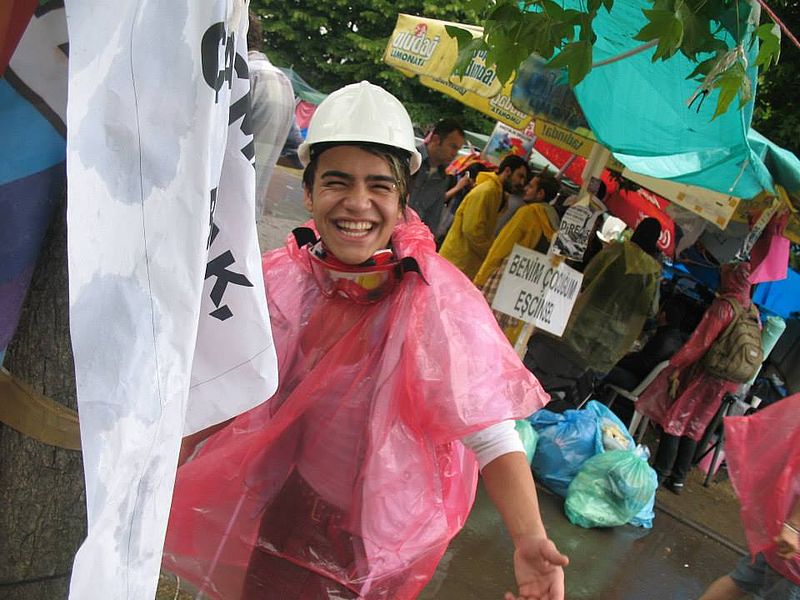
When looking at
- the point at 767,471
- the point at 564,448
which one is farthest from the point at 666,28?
the point at 564,448

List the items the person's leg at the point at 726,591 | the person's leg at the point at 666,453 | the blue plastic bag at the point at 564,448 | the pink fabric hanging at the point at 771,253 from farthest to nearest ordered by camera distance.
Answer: the person's leg at the point at 666,453 < the pink fabric hanging at the point at 771,253 < the blue plastic bag at the point at 564,448 < the person's leg at the point at 726,591

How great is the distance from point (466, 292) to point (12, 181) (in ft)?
3.44

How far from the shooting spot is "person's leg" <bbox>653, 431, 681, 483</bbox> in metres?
5.73

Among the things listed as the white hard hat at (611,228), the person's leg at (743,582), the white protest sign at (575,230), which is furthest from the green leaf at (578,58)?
the white hard hat at (611,228)

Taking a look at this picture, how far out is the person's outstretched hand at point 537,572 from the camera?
1479 millimetres

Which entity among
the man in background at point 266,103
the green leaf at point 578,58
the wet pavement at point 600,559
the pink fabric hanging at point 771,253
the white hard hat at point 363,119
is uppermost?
the green leaf at point 578,58

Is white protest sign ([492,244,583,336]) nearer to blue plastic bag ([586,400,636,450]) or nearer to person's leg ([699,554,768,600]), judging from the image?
blue plastic bag ([586,400,636,450])

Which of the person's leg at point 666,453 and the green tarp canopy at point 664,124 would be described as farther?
the person's leg at point 666,453

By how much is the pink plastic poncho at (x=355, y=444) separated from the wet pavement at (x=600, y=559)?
6.40 ft

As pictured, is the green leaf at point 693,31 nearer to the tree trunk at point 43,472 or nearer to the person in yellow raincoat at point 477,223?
the tree trunk at point 43,472

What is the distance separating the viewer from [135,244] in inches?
34.9

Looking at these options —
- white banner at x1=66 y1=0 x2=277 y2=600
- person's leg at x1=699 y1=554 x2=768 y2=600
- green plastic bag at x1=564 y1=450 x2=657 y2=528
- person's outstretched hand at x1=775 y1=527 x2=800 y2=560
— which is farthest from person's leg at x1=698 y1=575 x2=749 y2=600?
white banner at x1=66 y1=0 x2=277 y2=600

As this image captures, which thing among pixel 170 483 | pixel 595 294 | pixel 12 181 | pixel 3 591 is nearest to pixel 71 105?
pixel 12 181

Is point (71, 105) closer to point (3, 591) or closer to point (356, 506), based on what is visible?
point (3, 591)
